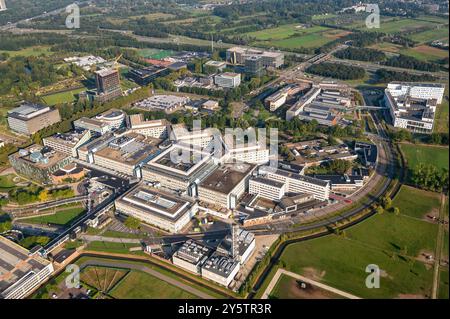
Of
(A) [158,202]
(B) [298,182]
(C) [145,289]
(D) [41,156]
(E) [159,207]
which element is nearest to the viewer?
(C) [145,289]

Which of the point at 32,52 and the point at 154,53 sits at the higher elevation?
the point at 32,52

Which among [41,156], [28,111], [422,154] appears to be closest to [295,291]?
[422,154]

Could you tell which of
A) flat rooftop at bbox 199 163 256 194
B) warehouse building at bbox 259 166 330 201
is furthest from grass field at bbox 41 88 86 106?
warehouse building at bbox 259 166 330 201

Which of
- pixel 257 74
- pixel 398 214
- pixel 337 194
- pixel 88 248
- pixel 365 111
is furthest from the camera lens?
pixel 257 74

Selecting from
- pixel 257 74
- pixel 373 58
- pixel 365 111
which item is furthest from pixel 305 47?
pixel 365 111

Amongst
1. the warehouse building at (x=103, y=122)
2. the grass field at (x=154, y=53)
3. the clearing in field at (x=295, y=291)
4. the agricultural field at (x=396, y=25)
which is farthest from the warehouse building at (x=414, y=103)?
the grass field at (x=154, y=53)

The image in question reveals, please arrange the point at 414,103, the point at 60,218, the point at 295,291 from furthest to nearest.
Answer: the point at 414,103
the point at 60,218
the point at 295,291

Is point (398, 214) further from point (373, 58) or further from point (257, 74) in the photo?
point (373, 58)

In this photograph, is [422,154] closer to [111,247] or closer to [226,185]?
[226,185]
